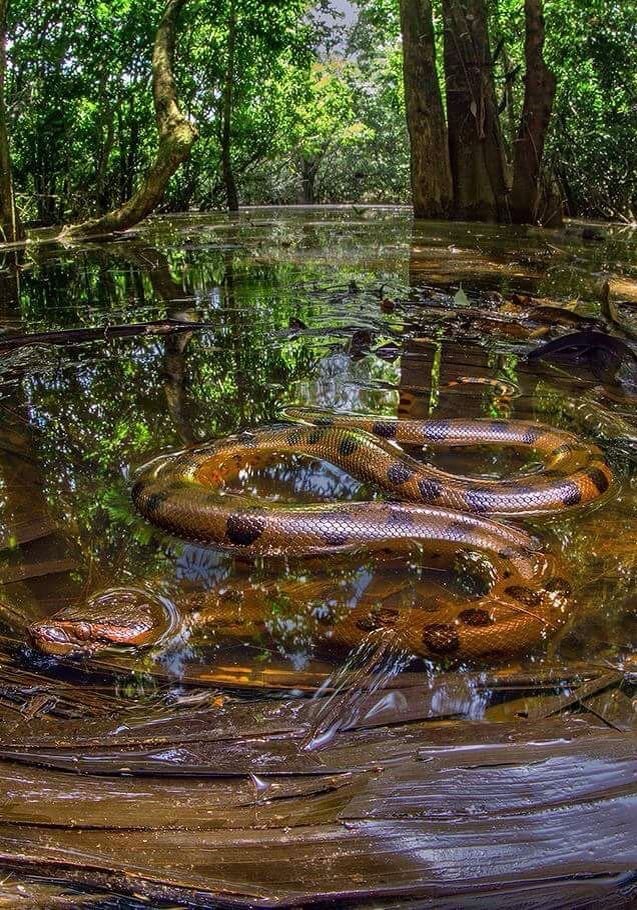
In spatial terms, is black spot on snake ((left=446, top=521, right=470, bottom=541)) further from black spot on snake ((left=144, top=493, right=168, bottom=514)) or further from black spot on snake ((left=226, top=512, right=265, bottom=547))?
black spot on snake ((left=144, top=493, right=168, bottom=514))

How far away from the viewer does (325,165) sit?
5206cm

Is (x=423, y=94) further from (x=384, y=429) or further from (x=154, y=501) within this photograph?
(x=154, y=501)

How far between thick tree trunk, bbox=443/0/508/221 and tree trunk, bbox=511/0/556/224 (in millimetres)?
757

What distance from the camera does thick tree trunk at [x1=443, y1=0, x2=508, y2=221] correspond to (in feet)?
50.4

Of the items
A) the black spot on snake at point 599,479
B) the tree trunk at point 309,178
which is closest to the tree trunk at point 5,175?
the black spot on snake at point 599,479

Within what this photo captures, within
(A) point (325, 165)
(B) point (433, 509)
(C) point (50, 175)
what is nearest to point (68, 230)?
(C) point (50, 175)

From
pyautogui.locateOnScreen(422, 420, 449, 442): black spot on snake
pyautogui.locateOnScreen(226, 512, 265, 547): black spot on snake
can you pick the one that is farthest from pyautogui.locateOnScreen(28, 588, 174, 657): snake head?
pyautogui.locateOnScreen(422, 420, 449, 442): black spot on snake

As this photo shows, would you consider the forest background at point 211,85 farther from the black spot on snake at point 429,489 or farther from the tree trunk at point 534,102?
the black spot on snake at point 429,489

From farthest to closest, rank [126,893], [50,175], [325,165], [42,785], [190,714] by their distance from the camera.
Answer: [325,165] → [50,175] → [190,714] → [42,785] → [126,893]

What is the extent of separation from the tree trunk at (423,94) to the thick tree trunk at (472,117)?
273 millimetres

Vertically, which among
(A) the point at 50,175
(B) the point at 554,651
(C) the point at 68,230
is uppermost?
(A) the point at 50,175

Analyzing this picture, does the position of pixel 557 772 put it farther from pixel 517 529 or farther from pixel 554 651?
pixel 517 529

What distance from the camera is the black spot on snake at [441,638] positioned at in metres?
2.41

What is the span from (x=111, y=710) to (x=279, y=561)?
1.11 meters
